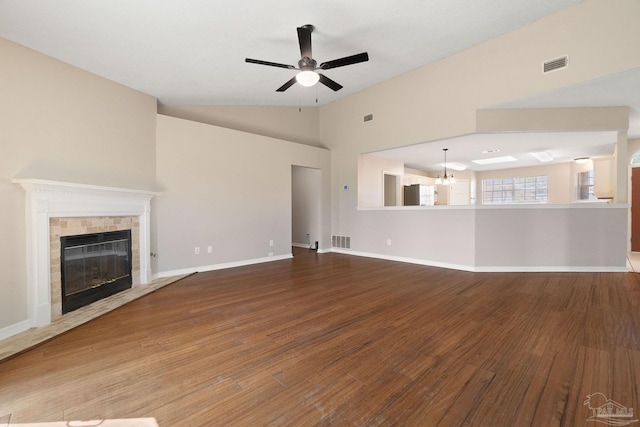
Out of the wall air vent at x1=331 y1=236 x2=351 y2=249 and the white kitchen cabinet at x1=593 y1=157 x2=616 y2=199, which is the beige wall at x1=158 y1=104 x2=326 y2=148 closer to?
the wall air vent at x1=331 y1=236 x2=351 y2=249

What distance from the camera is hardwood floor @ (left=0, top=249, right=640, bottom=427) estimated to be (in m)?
1.52

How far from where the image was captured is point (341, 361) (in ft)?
6.59

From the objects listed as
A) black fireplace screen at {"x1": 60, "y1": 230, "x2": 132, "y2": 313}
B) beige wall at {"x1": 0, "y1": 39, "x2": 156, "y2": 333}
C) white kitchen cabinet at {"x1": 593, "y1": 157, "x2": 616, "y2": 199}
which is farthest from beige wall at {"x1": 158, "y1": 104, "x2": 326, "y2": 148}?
white kitchen cabinet at {"x1": 593, "y1": 157, "x2": 616, "y2": 199}

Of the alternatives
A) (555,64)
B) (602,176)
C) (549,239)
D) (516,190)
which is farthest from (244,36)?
(516,190)

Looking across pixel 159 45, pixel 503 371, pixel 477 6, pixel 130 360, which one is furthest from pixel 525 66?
pixel 130 360

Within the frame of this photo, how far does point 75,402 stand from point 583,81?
229 inches

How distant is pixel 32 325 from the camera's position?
2676 millimetres

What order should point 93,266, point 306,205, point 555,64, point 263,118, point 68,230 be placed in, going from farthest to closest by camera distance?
1. point 306,205
2. point 263,118
3. point 555,64
4. point 93,266
5. point 68,230

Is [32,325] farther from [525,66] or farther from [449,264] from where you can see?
[525,66]

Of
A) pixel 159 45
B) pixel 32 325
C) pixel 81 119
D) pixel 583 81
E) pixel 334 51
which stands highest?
pixel 334 51

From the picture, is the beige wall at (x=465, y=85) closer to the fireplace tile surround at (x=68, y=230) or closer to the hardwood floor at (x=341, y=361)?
the hardwood floor at (x=341, y=361)

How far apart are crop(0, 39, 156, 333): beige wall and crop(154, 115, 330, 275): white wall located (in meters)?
0.42

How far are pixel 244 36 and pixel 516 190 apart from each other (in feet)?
34.1

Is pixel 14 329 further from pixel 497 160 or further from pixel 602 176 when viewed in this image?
pixel 602 176
